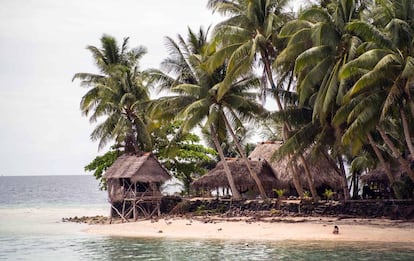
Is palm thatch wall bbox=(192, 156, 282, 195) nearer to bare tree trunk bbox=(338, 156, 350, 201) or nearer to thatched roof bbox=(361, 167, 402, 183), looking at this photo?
bare tree trunk bbox=(338, 156, 350, 201)

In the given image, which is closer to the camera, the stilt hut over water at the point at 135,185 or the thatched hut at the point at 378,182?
the thatched hut at the point at 378,182

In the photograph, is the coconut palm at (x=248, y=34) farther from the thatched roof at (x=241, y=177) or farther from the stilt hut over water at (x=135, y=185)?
the stilt hut over water at (x=135, y=185)

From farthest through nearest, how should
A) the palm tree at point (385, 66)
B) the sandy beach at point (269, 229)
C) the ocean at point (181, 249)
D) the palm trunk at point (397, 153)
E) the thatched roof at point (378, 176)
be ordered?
1. the thatched roof at point (378, 176)
2. the palm trunk at point (397, 153)
3. the sandy beach at point (269, 229)
4. the palm tree at point (385, 66)
5. the ocean at point (181, 249)

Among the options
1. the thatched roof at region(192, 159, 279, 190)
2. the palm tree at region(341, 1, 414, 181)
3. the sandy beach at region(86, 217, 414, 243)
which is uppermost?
the palm tree at region(341, 1, 414, 181)

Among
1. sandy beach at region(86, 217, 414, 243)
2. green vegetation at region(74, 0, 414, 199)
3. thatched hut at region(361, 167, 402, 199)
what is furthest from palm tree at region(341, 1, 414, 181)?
thatched hut at region(361, 167, 402, 199)

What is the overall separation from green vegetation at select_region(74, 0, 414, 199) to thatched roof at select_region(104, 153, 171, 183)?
188cm

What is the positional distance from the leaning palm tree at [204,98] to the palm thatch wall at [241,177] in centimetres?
145

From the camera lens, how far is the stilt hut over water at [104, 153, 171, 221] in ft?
96.0

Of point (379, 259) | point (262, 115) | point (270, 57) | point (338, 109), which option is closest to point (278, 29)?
point (270, 57)

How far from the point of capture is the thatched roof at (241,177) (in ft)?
98.7

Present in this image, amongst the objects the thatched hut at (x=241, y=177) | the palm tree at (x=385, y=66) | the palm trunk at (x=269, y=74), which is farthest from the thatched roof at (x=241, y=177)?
the palm tree at (x=385, y=66)

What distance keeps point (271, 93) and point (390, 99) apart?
7.67 meters

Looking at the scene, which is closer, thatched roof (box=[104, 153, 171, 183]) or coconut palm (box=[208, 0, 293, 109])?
coconut palm (box=[208, 0, 293, 109])

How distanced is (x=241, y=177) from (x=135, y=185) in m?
5.40
